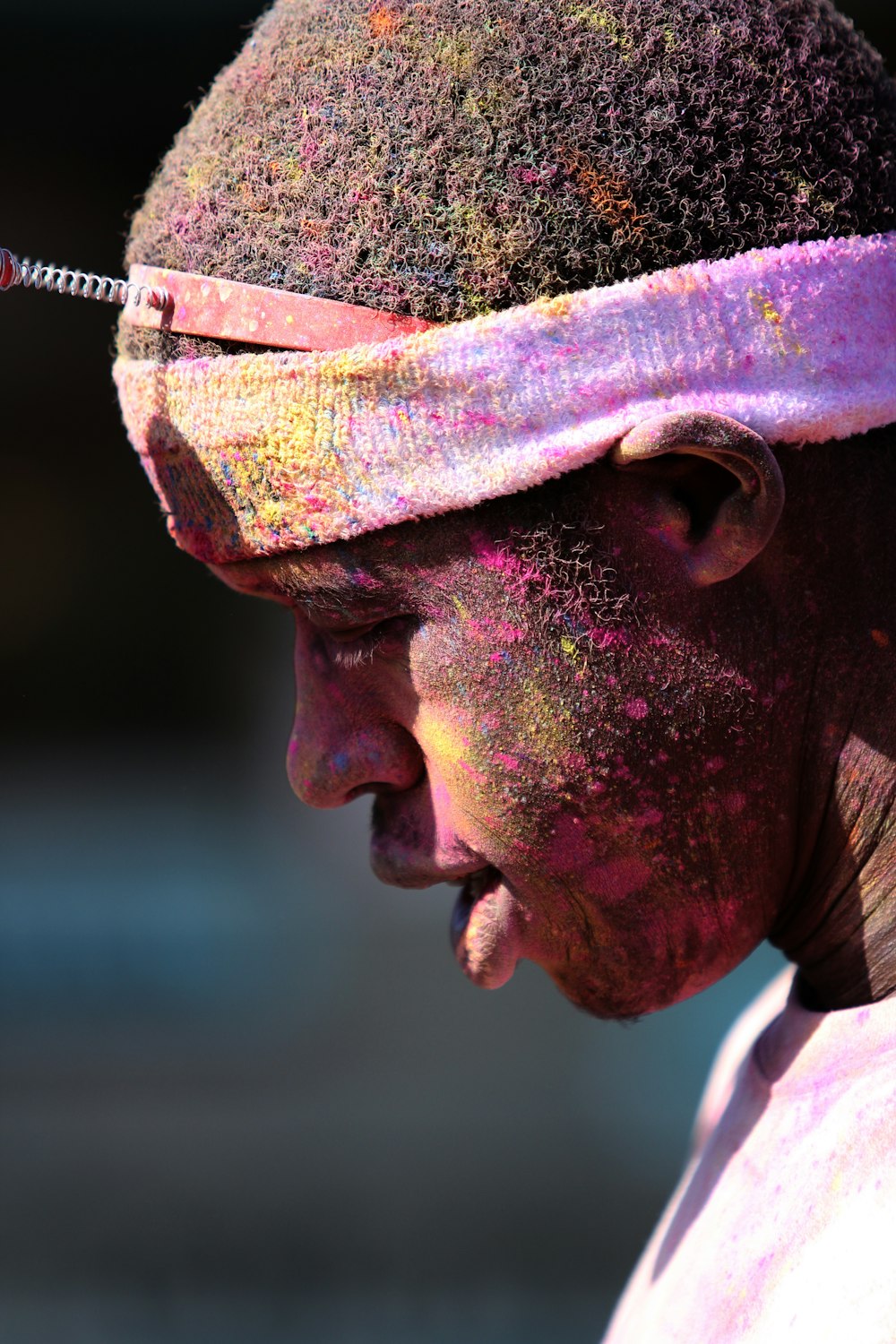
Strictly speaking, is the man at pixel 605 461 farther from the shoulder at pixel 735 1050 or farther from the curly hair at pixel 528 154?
the shoulder at pixel 735 1050

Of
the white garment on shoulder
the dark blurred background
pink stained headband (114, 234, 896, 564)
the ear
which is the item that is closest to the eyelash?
pink stained headband (114, 234, 896, 564)

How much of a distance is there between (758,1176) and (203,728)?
6532 mm

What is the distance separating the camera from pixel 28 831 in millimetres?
7336

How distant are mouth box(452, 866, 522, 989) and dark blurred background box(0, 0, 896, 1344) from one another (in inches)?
153

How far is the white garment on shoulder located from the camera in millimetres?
1189

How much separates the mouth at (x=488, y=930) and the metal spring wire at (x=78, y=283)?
2.25ft

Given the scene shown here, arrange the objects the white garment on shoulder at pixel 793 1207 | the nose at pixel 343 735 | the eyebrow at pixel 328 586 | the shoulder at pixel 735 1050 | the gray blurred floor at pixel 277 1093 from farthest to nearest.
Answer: the gray blurred floor at pixel 277 1093 < the shoulder at pixel 735 1050 < the nose at pixel 343 735 < the eyebrow at pixel 328 586 < the white garment on shoulder at pixel 793 1207

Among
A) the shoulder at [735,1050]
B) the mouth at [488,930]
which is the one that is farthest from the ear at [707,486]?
the shoulder at [735,1050]

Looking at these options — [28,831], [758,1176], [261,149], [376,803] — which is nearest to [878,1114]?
[758,1176]

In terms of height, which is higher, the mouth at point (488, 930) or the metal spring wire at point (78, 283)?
the metal spring wire at point (78, 283)

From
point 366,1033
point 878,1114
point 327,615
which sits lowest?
point 366,1033

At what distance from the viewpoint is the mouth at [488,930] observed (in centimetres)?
144

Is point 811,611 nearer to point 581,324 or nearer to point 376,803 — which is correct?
point 581,324

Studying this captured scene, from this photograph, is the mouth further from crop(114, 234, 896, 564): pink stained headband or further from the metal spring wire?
the metal spring wire
